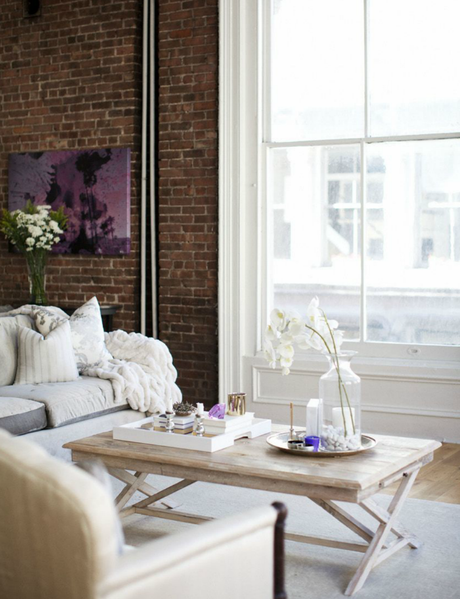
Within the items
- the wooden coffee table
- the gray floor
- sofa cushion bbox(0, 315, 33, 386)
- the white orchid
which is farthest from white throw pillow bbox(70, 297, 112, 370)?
the white orchid

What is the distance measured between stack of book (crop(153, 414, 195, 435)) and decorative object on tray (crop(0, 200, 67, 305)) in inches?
112

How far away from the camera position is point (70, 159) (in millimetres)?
6438

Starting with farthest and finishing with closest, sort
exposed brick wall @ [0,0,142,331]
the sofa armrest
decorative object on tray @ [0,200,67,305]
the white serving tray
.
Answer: exposed brick wall @ [0,0,142,331] < decorative object on tray @ [0,200,67,305] < the white serving tray < the sofa armrest

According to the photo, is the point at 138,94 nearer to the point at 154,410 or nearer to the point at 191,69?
the point at 191,69

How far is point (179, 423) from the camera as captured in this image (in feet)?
11.4

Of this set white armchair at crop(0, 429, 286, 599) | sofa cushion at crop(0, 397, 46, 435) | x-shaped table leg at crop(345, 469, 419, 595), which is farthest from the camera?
sofa cushion at crop(0, 397, 46, 435)

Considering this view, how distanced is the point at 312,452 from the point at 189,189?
3217 mm

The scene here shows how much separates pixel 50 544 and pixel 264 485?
148 cm

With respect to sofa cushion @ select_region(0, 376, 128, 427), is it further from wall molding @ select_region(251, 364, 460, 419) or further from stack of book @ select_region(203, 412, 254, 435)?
wall molding @ select_region(251, 364, 460, 419)

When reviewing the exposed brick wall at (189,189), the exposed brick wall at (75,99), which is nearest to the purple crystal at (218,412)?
the exposed brick wall at (189,189)

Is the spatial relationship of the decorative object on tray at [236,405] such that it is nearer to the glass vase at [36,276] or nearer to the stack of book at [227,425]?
the stack of book at [227,425]

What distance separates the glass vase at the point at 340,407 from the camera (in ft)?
10.3

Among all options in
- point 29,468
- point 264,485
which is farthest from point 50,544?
point 264,485

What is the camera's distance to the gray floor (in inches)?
118
